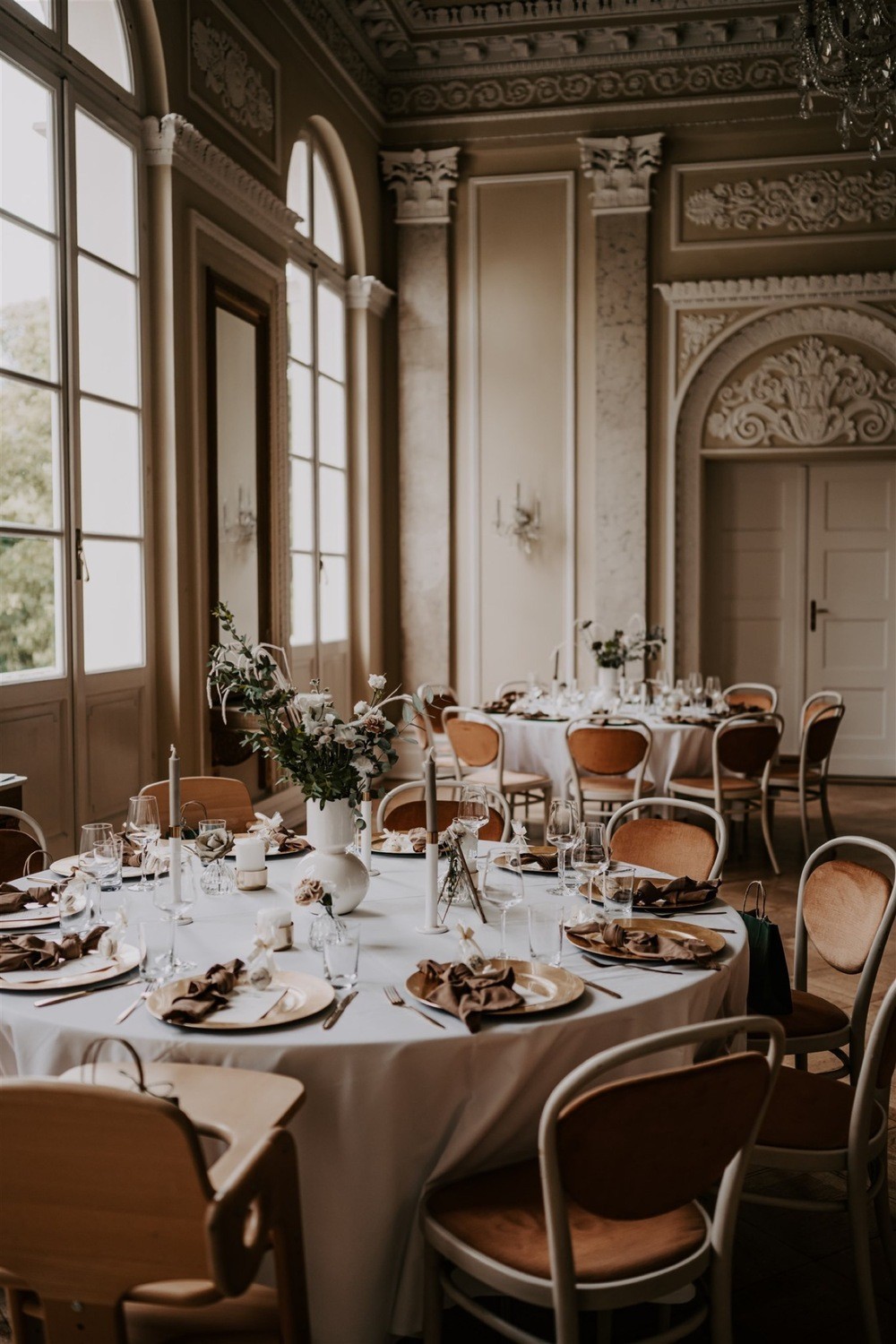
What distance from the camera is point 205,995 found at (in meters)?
2.11

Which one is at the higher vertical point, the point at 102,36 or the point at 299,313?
the point at 102,36

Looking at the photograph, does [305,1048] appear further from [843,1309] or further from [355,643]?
[355,643]

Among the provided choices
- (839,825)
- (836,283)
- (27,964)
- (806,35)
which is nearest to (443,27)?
(836,283)

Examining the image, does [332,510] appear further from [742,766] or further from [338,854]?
[338,854]

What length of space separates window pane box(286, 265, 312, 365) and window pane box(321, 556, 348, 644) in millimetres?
1402

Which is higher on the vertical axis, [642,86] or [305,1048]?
[642,86]

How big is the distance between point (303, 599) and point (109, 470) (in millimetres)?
2685

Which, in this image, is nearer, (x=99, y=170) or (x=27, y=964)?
(x=27, y=964)

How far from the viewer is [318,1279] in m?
1.96

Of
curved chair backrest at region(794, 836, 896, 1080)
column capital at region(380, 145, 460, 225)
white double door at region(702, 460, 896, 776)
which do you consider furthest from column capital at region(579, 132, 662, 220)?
curved chair backrest at region(794, 836, 896, 1080)

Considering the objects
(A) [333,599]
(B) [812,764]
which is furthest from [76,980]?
(A) [333,599]

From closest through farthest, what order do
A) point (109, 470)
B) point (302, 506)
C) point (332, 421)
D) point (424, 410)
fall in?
1. point (109, 470)
2. point (302, 506)
3. point (332, 421)
4. point (424, 410)

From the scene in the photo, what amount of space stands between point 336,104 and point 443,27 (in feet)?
3.60

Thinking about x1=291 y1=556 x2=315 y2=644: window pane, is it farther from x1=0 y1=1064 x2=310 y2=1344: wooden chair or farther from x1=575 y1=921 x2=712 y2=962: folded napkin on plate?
x1=0 y1=1064 x2=310 y2=1344: wooden chair
